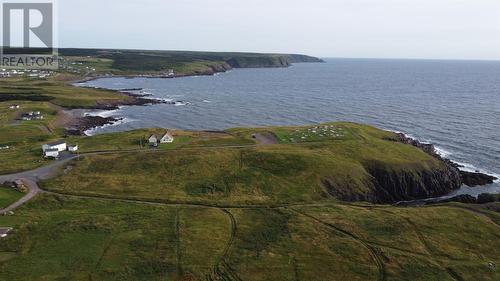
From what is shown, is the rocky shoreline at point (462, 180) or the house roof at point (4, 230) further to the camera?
the rocky shoreline at point (462, 180)

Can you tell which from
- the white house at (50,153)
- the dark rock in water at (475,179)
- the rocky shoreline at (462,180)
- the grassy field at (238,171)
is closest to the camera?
the grassy field at (238,171)

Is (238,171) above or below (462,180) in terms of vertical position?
above

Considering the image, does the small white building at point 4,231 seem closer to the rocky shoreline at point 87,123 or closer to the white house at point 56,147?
the white house at point 56,147

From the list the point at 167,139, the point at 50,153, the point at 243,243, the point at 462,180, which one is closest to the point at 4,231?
the point at 243,243

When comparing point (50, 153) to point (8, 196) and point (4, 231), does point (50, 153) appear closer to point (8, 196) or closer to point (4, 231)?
point (8, 196)

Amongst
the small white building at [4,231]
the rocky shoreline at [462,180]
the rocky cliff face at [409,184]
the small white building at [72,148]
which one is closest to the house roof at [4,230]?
the small white building at [4,231]
